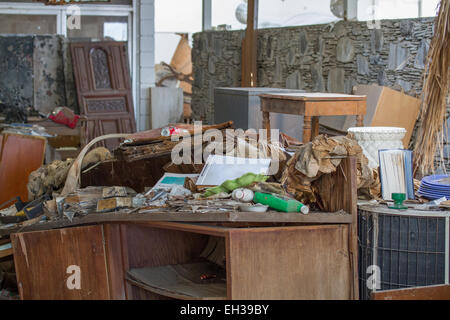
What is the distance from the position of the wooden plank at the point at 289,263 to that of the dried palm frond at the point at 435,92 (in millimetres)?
1138

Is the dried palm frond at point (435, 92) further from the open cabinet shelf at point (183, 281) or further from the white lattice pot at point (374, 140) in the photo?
the open cabinet shelf at point (183, 281)

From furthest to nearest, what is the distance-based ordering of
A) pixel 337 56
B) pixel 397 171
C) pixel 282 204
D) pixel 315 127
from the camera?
pixel 337 56, pixel 315 127, pixel 397 171, pixel 282 204

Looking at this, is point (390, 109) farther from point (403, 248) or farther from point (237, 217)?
point (237, 217)

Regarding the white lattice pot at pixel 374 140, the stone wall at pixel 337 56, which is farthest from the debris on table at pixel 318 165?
the stone wall at pixel 337 56

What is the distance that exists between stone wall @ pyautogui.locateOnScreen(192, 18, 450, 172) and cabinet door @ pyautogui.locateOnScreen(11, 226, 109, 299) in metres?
4.35

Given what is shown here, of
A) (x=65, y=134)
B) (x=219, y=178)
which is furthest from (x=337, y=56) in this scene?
(x=219, y=178)

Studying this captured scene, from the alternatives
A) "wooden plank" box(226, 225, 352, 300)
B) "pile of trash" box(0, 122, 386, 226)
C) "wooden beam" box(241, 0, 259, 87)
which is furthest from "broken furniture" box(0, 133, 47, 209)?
"wooden beam" box(241, 0, 259, 87)

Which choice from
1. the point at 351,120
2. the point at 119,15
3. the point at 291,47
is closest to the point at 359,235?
the point at 351,120

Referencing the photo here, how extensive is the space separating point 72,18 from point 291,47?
3.62 m

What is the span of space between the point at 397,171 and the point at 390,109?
3092mm

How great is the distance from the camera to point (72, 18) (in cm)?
961

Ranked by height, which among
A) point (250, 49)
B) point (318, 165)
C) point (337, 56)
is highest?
point (250, 49)

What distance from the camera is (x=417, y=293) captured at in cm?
256

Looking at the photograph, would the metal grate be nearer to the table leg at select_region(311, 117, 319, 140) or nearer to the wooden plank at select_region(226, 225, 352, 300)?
the wooden plank at select_region(226, 225, 352, 300)
